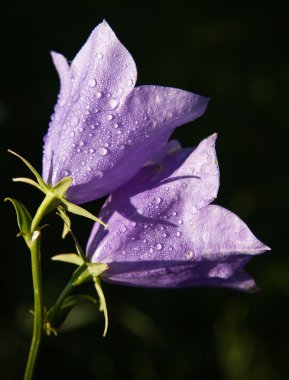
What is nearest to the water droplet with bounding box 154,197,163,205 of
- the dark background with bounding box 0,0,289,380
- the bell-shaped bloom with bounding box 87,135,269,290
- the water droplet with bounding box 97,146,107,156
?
the bell-shaped bloom with bounding box 87,135,269,290

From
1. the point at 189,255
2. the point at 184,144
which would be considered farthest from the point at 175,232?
the point at 184,144

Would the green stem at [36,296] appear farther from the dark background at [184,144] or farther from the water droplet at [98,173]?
the dark background at [184,144]

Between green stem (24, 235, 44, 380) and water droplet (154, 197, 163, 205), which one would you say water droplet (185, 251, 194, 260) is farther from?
green stem (24, 235, 44, 380)

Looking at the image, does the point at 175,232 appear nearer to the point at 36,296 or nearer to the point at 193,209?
the point at 193,209

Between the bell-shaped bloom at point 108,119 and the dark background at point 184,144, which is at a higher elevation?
the bell-shaped bloom at point 108,119

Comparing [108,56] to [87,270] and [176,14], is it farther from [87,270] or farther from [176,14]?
[176,14]

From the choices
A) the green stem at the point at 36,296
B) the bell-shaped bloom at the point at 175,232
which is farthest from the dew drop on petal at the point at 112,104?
the green stem at the point at 36,296

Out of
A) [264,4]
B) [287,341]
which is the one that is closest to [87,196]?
[287,341]
